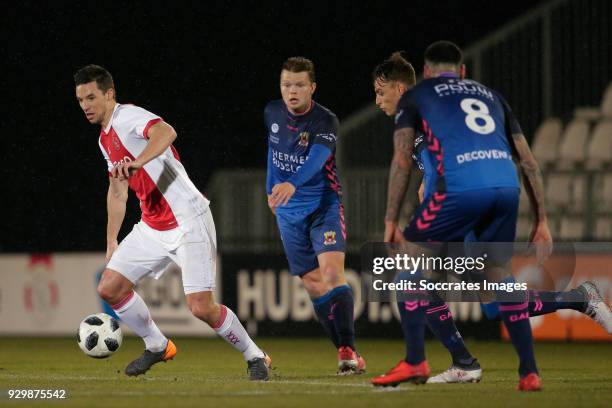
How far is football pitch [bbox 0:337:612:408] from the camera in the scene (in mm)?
7270

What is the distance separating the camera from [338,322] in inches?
384

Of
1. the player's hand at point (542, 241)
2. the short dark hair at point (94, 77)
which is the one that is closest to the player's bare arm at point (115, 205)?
the short dark hair at point (94, 77)

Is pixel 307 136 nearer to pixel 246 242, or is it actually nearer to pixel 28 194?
pixel 246 242

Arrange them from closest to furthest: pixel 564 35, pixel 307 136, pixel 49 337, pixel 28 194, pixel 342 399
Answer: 1. pixel 342 399
2. pixel 307 136
3. pixel 49 337
4. pixel 564 35
5. pixel 28 194

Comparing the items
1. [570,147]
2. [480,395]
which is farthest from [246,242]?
[480,395]

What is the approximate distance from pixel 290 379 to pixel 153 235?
1391 mm

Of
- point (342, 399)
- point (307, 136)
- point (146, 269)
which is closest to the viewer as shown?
point (342, 399)

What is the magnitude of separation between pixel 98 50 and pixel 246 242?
608 centimetres

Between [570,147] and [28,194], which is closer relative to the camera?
[570,147]

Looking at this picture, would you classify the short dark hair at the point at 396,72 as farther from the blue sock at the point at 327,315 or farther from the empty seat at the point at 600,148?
the empty seat at the point at 600,148

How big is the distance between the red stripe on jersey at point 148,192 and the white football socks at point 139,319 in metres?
0.57

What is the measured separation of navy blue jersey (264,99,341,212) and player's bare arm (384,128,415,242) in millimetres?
2102

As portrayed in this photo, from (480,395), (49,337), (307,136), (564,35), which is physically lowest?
(49,337)

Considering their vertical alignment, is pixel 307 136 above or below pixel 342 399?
above
